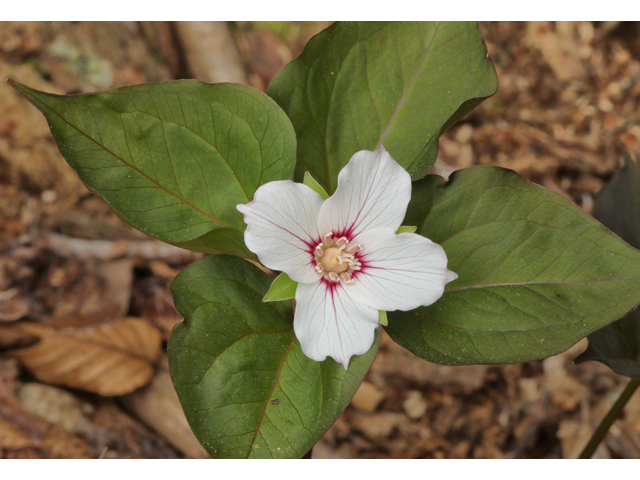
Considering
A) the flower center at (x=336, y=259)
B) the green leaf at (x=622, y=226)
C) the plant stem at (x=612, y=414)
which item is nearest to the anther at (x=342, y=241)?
the flower center at (x=336, y=259)

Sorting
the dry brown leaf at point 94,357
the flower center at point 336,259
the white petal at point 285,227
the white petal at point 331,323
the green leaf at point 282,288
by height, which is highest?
the white petal at point 285,227

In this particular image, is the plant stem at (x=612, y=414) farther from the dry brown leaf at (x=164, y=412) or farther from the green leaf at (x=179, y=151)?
the dry brown leaf at (x=164, y=412)

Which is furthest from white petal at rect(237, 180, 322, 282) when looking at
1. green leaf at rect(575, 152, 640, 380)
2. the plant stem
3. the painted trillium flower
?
the plant stem

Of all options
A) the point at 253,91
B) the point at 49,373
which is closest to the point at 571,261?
the point at 253,91

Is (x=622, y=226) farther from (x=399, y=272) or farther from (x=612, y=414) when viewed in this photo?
(x=399, y=272)

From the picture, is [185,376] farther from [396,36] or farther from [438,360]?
A: [396,36]

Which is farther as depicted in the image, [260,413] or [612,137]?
[612,137]
